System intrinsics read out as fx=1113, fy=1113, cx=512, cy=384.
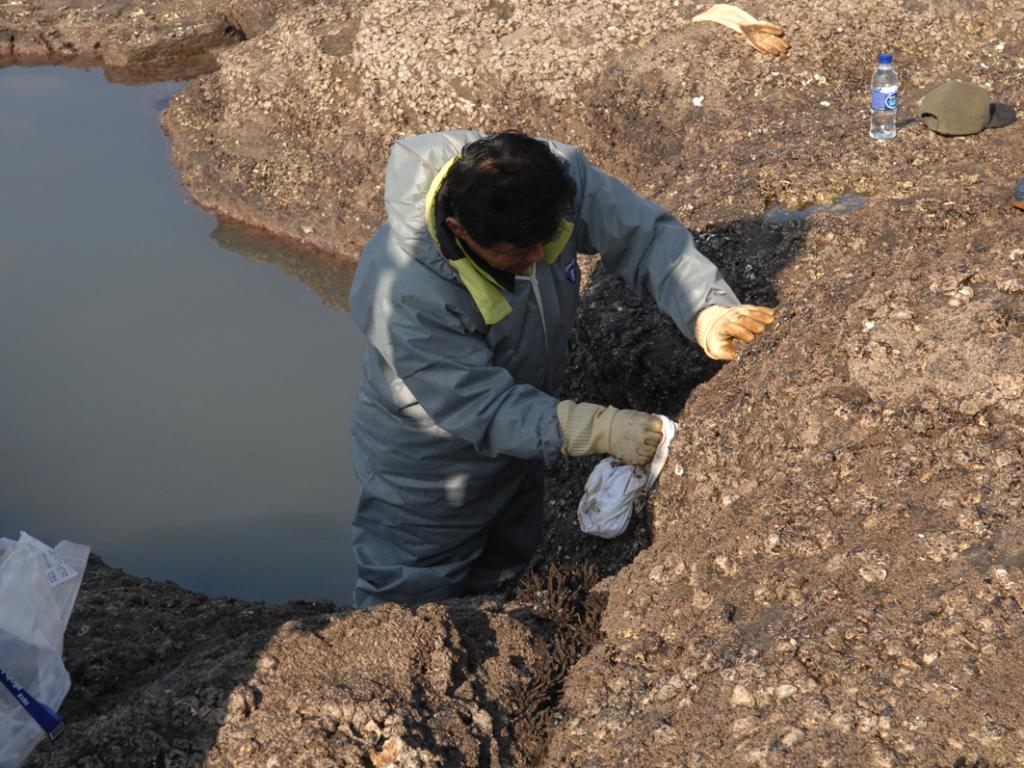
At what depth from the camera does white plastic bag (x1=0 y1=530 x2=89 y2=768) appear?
2.16 metres

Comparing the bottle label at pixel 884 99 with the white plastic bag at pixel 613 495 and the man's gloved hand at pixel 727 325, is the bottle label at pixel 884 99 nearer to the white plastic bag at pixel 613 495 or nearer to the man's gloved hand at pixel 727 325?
the man's gloved hand at pixel 727 325

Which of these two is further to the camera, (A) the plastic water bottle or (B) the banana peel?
(B) the banana peel

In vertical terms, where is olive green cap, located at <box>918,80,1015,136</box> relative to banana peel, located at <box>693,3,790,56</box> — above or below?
above

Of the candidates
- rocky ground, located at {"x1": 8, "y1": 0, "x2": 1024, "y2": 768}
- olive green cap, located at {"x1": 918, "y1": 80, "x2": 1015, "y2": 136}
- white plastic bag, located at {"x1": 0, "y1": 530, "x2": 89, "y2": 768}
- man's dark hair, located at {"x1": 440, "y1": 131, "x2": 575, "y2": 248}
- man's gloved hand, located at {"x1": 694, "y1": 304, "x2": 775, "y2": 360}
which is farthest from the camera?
olive green cap, located at {"x1": 918, "y1": 80, "x2": 1015, "y2": 136}

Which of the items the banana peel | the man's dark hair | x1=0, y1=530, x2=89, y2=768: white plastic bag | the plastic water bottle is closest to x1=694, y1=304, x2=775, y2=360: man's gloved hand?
the man's dark hair

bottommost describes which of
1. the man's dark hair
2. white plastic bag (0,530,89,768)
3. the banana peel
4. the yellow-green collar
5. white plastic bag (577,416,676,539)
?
white plastic bag (577,416,676,539)

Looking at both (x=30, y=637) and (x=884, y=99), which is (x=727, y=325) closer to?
(x=30, y=637)

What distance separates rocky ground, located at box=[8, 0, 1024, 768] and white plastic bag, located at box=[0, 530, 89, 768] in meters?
0.08

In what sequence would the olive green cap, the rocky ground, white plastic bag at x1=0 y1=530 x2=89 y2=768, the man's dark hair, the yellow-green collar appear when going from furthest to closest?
the olive green cap, the yellow-green collar, the man's dark hair, white plastic bag at x1=0 y1=530 x2=89 y2=768, the rocky ground

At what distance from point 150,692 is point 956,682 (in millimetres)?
1535

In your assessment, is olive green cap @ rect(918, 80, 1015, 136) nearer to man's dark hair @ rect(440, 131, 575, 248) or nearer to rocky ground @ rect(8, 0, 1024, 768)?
rocky ground @ rect(8, 0, 1024, 768)

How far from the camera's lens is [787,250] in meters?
3.59

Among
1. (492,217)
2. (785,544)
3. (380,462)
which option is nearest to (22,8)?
(380,462)

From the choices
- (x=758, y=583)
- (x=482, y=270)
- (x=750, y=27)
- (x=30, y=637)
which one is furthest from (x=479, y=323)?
(x=750, y=27)
